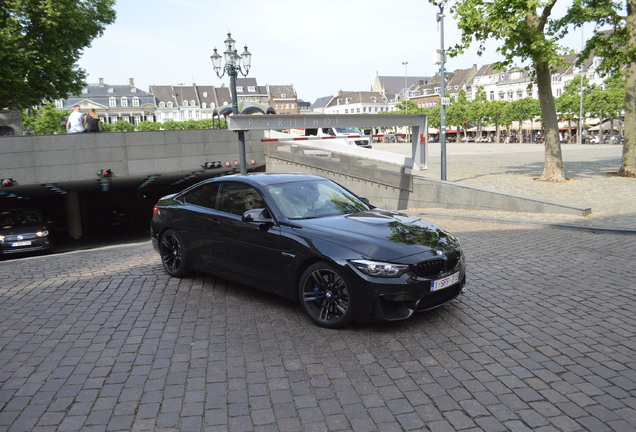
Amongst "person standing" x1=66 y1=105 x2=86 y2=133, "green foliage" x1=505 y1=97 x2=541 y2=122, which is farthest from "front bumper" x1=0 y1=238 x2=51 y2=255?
"green foliage" x1=505 y1=97 x2=541 y2=122

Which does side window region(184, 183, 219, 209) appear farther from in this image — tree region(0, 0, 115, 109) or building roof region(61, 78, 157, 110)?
building roof region(61, 78, 157, 110)

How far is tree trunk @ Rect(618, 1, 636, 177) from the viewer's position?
17.0 m

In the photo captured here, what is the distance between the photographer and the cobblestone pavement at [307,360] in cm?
344

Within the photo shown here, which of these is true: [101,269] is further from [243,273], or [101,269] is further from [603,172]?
[603,172]

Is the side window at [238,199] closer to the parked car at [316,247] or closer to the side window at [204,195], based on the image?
the parked car at [316,247]

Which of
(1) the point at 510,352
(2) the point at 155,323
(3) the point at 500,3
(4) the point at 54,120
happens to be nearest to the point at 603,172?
(3) the point at 500,3

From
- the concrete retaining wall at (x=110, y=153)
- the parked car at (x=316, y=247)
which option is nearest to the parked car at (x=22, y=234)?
the concrete retaining wall at (x=110, y=153)

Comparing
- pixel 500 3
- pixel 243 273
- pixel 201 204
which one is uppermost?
pixel 500 3

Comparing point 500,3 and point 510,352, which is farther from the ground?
point 500,3

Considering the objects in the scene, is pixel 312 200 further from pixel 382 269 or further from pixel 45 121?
pixel 45 121

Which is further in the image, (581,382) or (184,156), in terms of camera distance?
(184,156)

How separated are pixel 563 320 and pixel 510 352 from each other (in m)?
1.10

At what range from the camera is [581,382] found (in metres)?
3.82

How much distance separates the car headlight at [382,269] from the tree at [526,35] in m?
12.3
